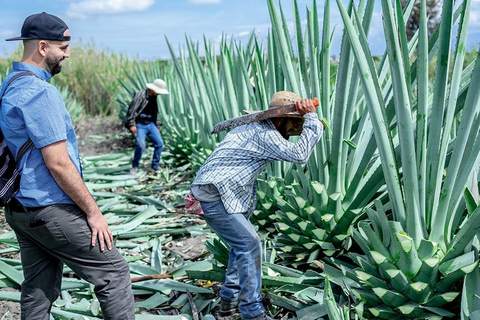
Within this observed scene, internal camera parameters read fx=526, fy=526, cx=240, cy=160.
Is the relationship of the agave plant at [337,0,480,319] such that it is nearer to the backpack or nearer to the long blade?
the long blade

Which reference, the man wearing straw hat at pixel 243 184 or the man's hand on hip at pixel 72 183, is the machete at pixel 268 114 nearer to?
the man wearing straw hat at pixel 243 184

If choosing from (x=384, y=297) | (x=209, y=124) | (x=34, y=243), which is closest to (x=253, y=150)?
(x=384, y=297)

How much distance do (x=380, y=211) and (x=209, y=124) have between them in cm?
294

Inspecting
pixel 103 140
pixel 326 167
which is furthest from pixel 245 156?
pixel 103 140

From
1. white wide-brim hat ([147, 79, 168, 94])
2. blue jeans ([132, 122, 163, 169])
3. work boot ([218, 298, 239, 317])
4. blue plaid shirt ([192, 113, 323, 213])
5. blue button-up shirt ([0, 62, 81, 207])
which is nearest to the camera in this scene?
blue button-up shirt ([0, 62, 81, 207])

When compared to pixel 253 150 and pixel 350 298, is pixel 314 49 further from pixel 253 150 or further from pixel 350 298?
pixel 350 298

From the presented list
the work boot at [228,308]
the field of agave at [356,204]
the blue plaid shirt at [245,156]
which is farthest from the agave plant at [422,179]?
the work boot at [228,308]

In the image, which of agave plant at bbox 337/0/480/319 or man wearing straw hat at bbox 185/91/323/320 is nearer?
agave plant at bbox 337/0/480/319

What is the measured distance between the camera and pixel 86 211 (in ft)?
6.85

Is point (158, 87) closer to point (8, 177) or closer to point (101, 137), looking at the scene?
point (101, 137)

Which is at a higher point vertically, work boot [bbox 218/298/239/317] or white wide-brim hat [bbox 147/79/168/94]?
white wide-brim hat [bbox 147/79/168/94]

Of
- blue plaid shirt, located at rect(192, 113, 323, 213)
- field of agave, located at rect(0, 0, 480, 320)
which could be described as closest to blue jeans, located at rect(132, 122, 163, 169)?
field of agave, located at rect(0, 0, 480, 320)

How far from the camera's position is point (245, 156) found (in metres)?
2.51

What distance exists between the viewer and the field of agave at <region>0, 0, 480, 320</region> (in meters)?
2.09
